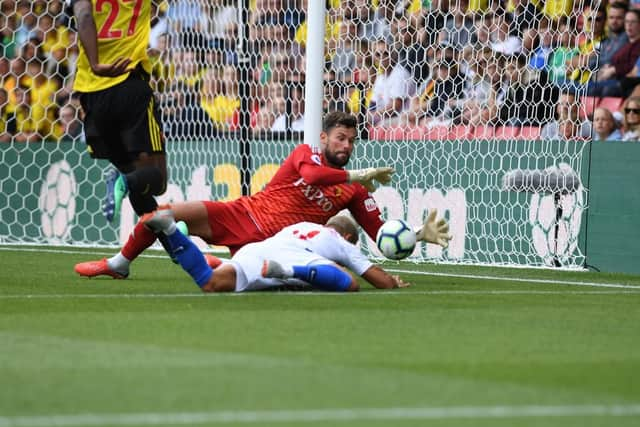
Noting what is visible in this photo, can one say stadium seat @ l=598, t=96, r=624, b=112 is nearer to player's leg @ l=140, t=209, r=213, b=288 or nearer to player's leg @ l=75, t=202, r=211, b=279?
player's leg @ l=75, t=202, r=211, b=279

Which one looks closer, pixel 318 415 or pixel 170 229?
pixel 318 415

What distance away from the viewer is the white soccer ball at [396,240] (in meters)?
7.44

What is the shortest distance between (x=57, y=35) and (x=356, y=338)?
30.5 ft

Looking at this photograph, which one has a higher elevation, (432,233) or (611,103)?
(611,103)

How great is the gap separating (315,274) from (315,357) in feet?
7.89

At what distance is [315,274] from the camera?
6777mm

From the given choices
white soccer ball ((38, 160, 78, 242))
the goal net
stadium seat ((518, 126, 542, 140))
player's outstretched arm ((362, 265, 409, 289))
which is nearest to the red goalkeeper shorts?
player's outstretched arm ((362, 265, 409, 289))

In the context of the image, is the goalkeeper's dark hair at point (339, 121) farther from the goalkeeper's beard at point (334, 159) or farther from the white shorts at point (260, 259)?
the white shorts at point (260, 259)

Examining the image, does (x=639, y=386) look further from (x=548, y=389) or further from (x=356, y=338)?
(x=356, y=338)

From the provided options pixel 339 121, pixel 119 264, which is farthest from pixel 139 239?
pixel 339 121

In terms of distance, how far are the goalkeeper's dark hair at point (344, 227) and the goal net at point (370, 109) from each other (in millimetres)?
1781

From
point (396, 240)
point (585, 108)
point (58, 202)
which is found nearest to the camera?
point (396, 240)

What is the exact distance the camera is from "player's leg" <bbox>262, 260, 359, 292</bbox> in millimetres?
6688

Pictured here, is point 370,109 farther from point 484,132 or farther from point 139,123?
point 139,123
